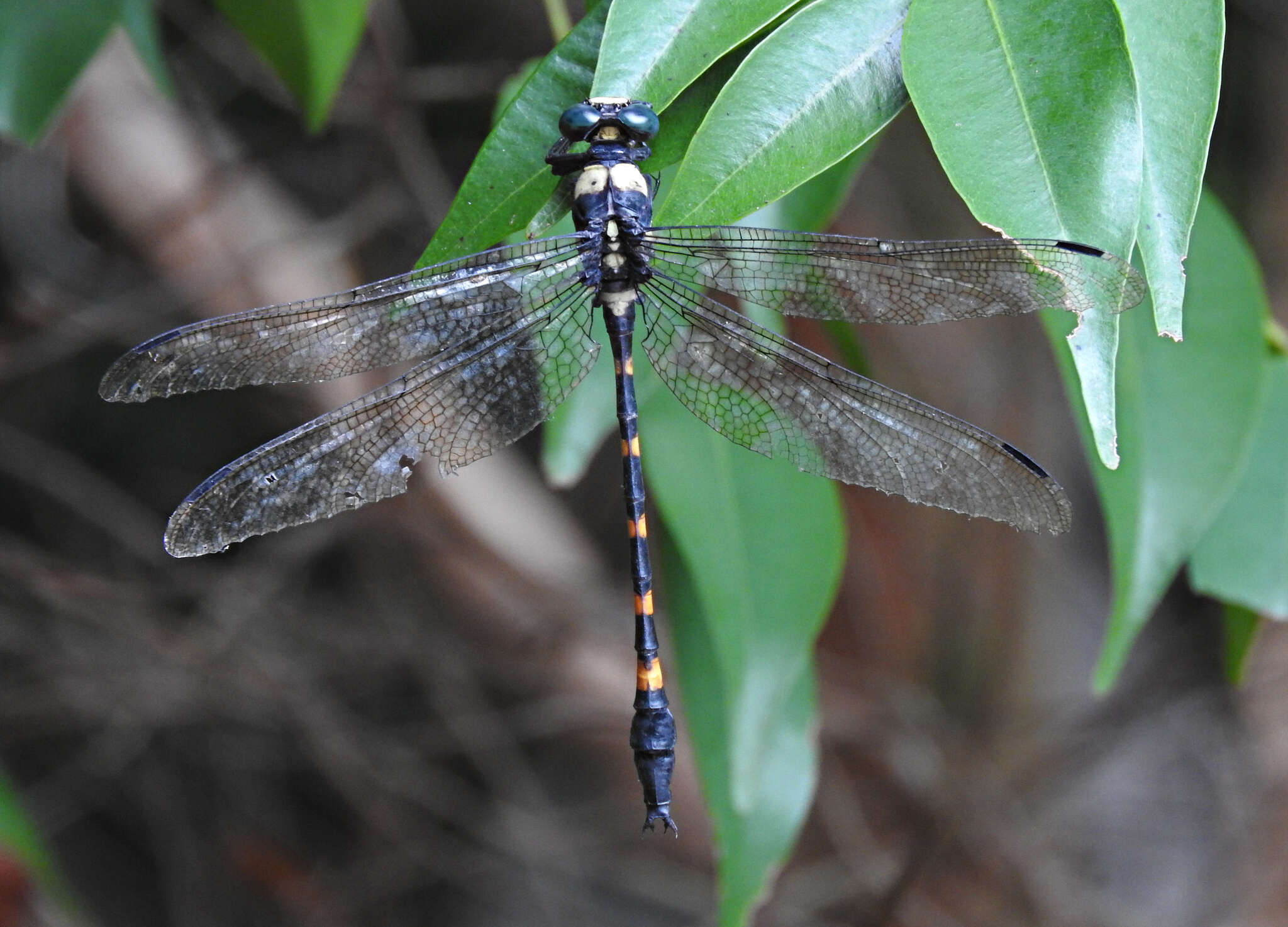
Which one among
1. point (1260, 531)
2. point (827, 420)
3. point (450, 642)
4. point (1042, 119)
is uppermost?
point (1042, 119)

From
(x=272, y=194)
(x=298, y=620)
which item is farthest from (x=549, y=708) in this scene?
(x=272, y=194)

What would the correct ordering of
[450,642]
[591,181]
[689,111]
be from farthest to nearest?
[450,642], [591,181], [689,111]

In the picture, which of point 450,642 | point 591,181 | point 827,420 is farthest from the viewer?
point 450,642

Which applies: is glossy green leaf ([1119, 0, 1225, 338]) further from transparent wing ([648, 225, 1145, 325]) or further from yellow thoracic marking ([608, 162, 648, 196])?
yellow thoracic marking ([608, 162, 648, 196])

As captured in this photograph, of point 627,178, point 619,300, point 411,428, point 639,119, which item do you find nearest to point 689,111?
point 639,119

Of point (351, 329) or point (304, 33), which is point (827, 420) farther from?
point (304, 33)

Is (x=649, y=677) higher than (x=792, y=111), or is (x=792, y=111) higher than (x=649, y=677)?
(x=792, y=111)
